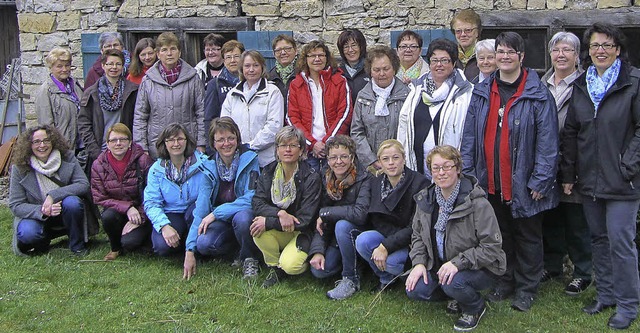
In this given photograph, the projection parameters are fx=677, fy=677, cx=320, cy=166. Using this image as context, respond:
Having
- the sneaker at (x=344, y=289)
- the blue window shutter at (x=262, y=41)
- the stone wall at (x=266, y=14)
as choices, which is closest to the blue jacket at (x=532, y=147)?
the sneaker at (x=344, y=289)

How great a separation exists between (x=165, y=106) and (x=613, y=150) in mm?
3542

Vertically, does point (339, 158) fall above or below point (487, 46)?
below

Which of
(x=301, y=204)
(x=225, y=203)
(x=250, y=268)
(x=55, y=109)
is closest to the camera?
(x=301, y=204)

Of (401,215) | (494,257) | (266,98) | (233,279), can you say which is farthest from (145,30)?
(494,257)

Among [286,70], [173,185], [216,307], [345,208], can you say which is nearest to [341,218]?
[345,208]

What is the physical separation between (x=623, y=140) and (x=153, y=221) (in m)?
3.39

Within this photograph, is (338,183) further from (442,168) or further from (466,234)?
(466,234)

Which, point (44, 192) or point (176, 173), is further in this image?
point (44, 192)

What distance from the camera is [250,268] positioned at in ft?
16.7

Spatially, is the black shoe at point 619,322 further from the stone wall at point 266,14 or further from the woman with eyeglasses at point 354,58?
the stone wall at point 266,14

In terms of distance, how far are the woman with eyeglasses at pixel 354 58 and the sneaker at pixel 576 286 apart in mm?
2129

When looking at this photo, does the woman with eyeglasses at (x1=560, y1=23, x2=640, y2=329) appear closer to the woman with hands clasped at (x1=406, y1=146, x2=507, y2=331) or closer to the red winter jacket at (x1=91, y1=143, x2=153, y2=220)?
the woman with hands clasped at (x1=406, y1=146, x2=507, y2=331)

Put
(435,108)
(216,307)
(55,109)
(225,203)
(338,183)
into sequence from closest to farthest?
(216,307) < (435,108) < (338,183) < (225,203) < (55,109)

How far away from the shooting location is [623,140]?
402 cm
